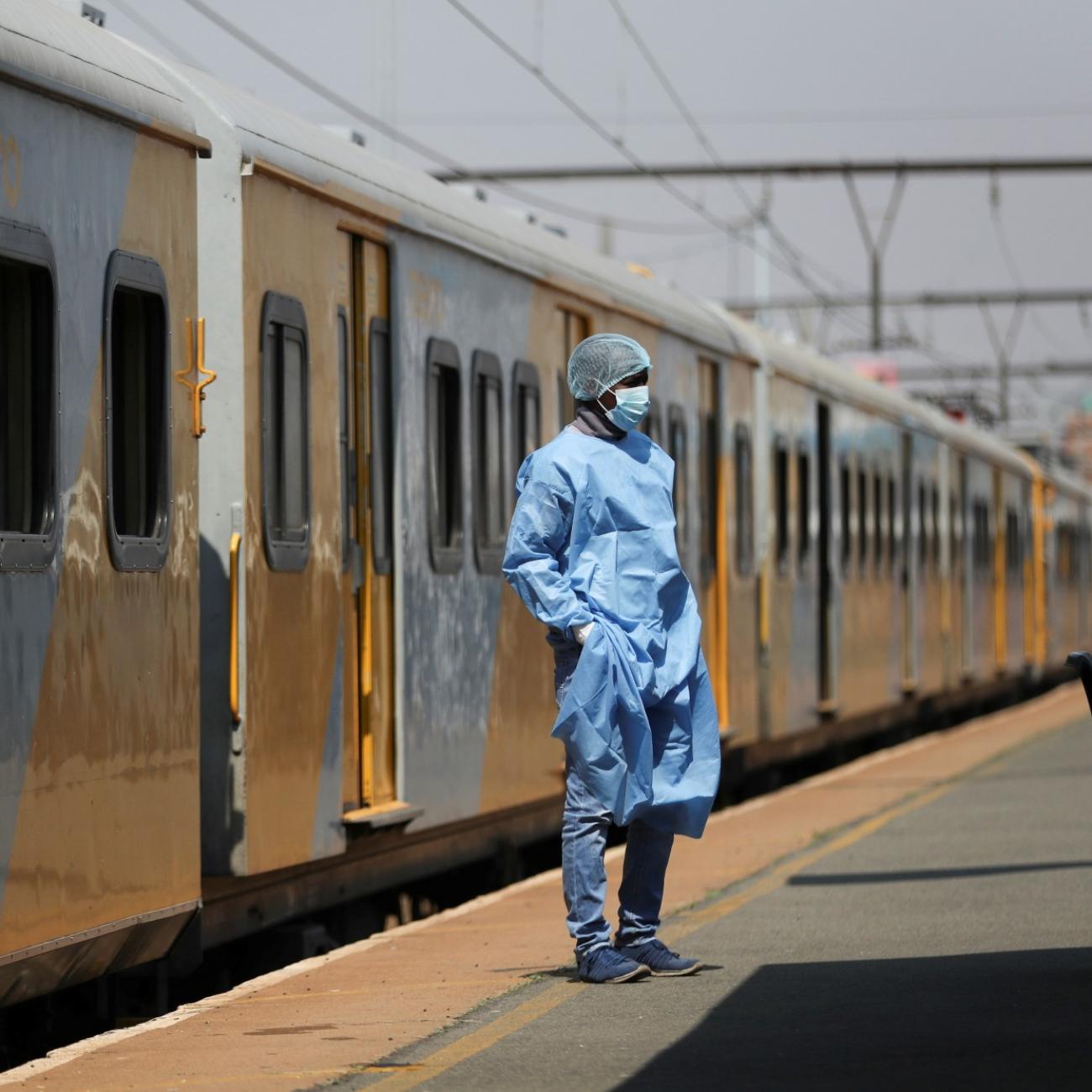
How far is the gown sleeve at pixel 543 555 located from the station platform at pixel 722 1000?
3.74 feet

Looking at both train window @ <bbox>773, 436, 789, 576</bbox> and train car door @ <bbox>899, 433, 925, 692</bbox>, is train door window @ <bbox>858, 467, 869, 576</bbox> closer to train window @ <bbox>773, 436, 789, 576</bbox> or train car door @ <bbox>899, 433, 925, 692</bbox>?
train car door @ <bbox>899, 433, 925, 692</bbox>

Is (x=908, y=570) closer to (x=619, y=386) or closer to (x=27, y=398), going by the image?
(x=619, y=386)

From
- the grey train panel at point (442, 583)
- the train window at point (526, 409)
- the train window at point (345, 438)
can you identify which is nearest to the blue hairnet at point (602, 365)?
the train window at point (345, 438)

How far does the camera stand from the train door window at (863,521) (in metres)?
20.9

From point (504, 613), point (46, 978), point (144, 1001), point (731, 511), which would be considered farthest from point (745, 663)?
point (46, 978)

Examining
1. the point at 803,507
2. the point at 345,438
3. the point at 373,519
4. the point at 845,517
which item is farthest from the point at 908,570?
the point at 345,438

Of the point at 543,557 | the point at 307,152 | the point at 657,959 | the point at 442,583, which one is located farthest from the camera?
the point at 442,583

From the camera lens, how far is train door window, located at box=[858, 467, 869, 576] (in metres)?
20.9

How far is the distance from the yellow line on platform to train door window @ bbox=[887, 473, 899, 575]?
7.15 m

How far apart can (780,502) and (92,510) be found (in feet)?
37.7

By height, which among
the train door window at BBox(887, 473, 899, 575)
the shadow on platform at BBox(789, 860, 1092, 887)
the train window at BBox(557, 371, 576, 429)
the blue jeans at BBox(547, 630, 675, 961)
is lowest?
the shadow on platform at BBox(789, 860, 1092, 887)

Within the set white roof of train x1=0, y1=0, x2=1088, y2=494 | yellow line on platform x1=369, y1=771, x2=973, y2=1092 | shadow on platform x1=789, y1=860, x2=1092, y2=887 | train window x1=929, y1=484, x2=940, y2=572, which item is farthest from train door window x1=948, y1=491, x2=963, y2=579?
shadow on platform x1=789, y1=860, x2=1092, y2=887

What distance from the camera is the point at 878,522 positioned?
21.8 m

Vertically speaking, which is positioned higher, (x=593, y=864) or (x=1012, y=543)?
(x=1012, y=543)
